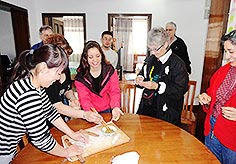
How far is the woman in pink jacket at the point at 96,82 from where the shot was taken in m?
1.70

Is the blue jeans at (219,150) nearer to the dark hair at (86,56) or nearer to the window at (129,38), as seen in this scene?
the dark hair at (86,56)

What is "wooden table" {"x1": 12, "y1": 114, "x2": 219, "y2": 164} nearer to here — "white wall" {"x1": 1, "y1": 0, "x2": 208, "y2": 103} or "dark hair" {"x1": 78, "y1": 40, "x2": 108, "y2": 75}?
"dark hair" {"x1": 78, "y1": 40, "x2": 108, "y2": 75}

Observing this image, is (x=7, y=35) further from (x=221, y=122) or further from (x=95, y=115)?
(x=221, y=122)

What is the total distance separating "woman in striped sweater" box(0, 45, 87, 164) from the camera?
37.8 inches

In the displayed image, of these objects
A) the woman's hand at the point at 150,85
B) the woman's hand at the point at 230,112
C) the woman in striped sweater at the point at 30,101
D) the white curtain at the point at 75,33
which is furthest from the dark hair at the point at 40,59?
the white curtain at the point at 75,33

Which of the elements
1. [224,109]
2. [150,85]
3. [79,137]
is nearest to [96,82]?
[150,85]

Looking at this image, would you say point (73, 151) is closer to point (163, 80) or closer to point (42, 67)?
point (42, 67)

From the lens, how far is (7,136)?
106 centimetres

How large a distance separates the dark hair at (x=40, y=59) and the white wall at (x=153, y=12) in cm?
362

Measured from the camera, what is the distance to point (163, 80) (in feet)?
5.91

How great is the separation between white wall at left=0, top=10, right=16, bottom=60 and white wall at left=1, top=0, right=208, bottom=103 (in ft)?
3.58

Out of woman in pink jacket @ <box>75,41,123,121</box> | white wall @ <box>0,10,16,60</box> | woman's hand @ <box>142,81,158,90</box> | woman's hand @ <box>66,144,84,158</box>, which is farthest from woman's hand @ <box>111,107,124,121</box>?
white wall @ <box>0,10,16,60</box>

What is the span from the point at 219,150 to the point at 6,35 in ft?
17.9

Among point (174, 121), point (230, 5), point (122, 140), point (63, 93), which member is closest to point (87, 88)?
point (63, 93)
